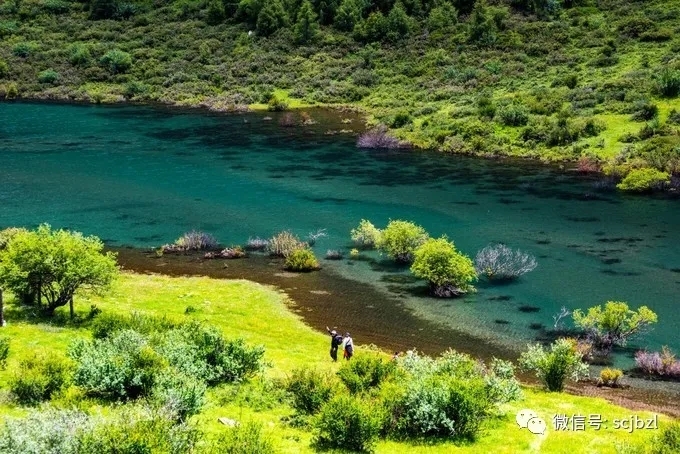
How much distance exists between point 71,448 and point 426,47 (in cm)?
15140

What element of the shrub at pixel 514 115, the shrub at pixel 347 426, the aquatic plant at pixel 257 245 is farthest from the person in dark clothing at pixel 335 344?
the shrub at pixel 514 115

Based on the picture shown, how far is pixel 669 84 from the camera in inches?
4104

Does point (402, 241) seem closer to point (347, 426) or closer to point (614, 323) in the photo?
point (614, 323)

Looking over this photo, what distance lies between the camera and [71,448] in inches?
796

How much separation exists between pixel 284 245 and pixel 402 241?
1035 cm

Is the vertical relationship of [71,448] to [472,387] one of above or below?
above

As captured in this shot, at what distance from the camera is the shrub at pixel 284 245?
200ft

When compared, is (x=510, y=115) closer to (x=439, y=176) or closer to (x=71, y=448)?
(x=439, y=176)

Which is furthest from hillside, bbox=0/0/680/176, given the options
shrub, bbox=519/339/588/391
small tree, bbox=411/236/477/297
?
shrub, bbox=519/339/588/391

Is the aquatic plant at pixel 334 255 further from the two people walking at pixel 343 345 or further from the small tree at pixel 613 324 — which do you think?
the small tree at pixel 613 324

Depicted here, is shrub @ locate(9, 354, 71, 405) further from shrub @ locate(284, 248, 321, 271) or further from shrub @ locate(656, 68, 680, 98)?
shrub @ locate(656, 68, 680, 98)

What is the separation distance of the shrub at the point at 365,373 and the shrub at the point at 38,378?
12243mm

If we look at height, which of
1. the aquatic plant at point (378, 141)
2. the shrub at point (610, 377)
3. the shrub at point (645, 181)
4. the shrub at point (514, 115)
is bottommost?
the shrub at point (610, 377)

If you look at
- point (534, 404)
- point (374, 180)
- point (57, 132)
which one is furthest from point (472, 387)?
point (57, 132)
